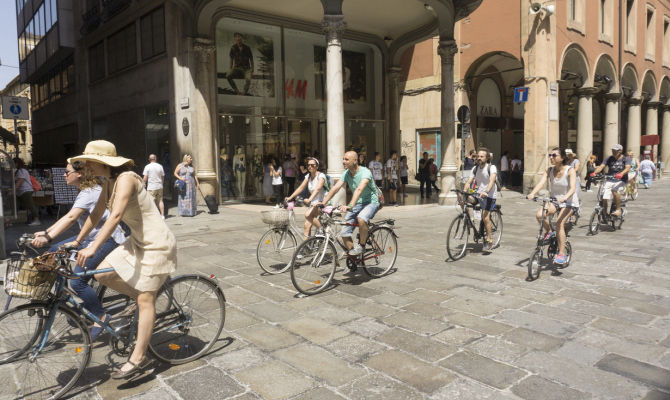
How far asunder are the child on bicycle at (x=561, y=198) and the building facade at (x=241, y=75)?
6122 mm

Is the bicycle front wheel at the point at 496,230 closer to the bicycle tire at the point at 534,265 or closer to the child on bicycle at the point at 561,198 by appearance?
the child on bicycle at the point at 561,198

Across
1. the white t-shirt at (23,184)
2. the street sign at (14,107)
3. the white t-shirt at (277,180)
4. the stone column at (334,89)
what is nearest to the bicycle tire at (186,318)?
the stone column at (334,89)

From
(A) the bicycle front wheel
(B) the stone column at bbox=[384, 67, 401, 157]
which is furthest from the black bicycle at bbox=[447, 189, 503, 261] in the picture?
(B) the stone column at bbox=[384, 67, 401, 157]

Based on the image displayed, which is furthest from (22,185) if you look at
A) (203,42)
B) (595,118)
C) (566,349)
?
(595,118)

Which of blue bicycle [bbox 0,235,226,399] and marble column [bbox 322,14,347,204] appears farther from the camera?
marble column [bbox 322,14,347,204]

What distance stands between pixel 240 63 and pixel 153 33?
3.10 meters

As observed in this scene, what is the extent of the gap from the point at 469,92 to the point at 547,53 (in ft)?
14.4

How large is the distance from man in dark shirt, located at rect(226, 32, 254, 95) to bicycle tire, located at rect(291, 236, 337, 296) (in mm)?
11465

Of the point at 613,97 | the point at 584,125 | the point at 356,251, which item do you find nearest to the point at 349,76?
the point at 584,125

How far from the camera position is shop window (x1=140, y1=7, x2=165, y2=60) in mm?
15797

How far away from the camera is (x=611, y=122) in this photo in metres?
25.3

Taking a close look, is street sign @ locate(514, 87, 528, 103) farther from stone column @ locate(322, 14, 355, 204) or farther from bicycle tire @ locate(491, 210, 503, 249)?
bicycle tire @ locate(491, 210, 503, 249)

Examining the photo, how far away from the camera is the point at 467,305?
5191 mm

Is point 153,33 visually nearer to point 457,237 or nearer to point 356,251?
point 457,237
